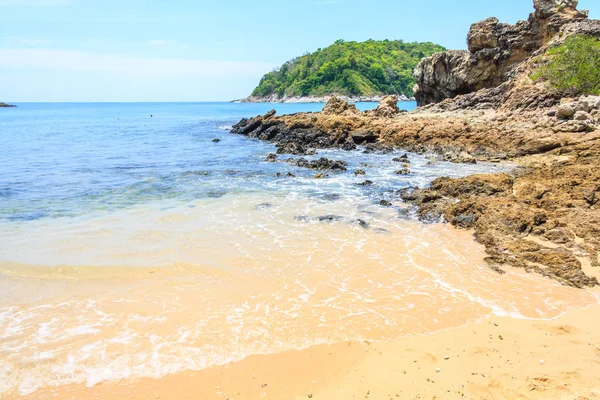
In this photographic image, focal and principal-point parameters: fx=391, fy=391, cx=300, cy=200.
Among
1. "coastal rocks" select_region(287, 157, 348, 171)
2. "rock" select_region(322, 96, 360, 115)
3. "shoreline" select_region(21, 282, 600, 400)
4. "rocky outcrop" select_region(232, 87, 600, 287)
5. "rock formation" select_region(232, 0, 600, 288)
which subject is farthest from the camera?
"rock" select_region(322, 96, 360, 115)

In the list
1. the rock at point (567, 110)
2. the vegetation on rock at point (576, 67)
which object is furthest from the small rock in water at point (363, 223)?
the vegetation on rock at point (576, 67)

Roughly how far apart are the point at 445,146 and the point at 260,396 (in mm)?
21385

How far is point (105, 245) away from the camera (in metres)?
9.56

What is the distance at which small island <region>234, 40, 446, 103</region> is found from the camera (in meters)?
135

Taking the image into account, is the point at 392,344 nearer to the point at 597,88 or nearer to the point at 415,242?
the point at 415,242

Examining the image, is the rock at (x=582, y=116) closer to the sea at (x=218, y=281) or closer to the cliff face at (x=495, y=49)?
the sea at (x=218, y=281)

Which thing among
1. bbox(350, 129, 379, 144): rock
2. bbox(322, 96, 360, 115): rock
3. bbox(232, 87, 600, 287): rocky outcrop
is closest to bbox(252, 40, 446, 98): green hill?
bbox(322, 96, 360, 115): rock

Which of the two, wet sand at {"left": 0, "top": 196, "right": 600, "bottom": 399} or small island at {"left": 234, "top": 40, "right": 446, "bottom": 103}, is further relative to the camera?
small island at {"left": 234, "top": 40, "right": 446, "bottom": 103}

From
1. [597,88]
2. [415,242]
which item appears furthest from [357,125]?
[415,242]

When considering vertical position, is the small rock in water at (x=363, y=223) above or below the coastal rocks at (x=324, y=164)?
below

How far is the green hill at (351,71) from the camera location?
136 metres

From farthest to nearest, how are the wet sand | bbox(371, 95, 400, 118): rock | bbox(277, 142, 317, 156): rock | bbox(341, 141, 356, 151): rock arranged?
bbox(371, 95, 400, 118): rock, bbox(341, 141, 356, 151): rock, bbox(277, 142, 317, 156): rock, the wet sand

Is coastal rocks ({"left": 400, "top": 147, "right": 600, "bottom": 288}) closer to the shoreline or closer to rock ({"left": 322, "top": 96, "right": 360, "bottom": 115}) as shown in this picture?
the shoreline

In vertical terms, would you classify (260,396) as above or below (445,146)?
below
